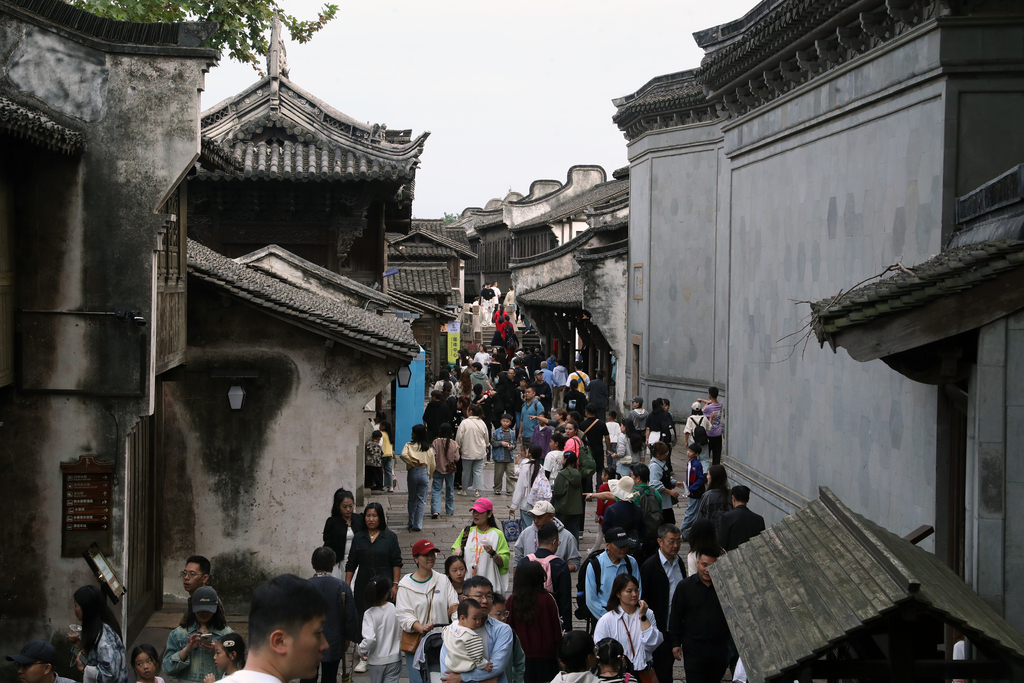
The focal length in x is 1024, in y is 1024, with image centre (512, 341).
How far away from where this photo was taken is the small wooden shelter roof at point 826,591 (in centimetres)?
506

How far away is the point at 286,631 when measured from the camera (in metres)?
3.68

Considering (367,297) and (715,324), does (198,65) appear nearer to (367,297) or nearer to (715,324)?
(367,297)

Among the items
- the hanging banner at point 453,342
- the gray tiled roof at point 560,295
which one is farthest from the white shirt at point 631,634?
the hanging banner at point 453,342

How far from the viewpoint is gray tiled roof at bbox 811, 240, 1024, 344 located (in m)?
6.59

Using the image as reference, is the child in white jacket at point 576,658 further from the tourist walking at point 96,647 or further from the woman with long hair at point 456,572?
the tourist walking at point 96,647

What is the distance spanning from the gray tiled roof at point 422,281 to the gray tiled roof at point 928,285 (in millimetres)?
27843

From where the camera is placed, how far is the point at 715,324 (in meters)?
22.4

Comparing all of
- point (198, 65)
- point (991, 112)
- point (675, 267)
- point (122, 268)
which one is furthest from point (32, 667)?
point (675, 267)

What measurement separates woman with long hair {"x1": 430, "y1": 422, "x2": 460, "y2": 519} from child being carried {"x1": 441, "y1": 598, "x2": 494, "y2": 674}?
9091mm

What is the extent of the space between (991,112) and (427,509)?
11.5 m

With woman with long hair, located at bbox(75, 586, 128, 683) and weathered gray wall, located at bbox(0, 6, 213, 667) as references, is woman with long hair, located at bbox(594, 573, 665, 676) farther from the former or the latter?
weathered gray wall, located at bbox(0, 6, 213, 667)

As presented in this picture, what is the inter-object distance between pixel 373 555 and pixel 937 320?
17.0 ft

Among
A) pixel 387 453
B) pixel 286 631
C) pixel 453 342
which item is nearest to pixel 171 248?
pixel 387 453

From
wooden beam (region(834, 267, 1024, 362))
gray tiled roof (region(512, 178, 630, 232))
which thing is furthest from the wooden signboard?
gray tiled roof (region(512, 178, 630, 232))
